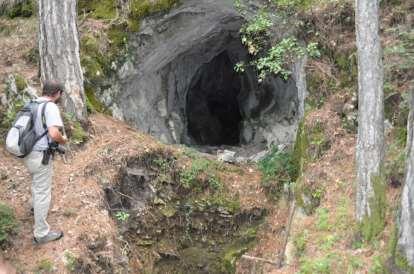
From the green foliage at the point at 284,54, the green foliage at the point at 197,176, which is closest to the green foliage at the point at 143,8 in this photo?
the green foliage at the point at 284,54

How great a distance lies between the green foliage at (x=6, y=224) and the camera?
6626mm

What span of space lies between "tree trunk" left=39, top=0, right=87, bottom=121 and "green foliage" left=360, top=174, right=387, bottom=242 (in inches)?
180

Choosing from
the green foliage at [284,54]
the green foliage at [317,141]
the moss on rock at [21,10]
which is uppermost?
the moss on rock at [21,10]

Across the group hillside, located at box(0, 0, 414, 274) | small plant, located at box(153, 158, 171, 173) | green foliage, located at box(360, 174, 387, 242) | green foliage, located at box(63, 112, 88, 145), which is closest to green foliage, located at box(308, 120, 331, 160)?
hillside, located at box(0, 0, 414, 274)

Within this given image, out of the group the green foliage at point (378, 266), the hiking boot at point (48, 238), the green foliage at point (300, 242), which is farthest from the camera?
the green foliage at point (300, 242)

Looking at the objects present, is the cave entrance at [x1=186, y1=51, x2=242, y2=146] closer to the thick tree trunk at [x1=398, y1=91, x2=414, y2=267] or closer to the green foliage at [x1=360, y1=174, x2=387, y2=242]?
the green foliage at [x1=360, y1=174, x2=387, y2=242]

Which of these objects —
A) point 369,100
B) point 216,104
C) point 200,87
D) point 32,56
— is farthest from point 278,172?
point 216,104

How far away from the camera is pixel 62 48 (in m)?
8.12

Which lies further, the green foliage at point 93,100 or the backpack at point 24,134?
the green foliage at point 93,100

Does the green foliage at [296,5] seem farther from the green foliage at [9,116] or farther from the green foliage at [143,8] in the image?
the green foliage at [9,116]

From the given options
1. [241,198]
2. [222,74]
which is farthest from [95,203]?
[222,74]

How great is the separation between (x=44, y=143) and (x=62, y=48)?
236 centimetres

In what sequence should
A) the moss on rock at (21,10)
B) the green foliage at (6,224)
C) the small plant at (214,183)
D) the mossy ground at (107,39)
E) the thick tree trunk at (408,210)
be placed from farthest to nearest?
the moss on rock at (21,10), the mossy ground at (107,39), the small plant at (214,183), the green foliage at (6,224), the thick tree trunk at (408,210)

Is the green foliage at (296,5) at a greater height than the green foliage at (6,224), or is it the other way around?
the green foliage at (296,5)
